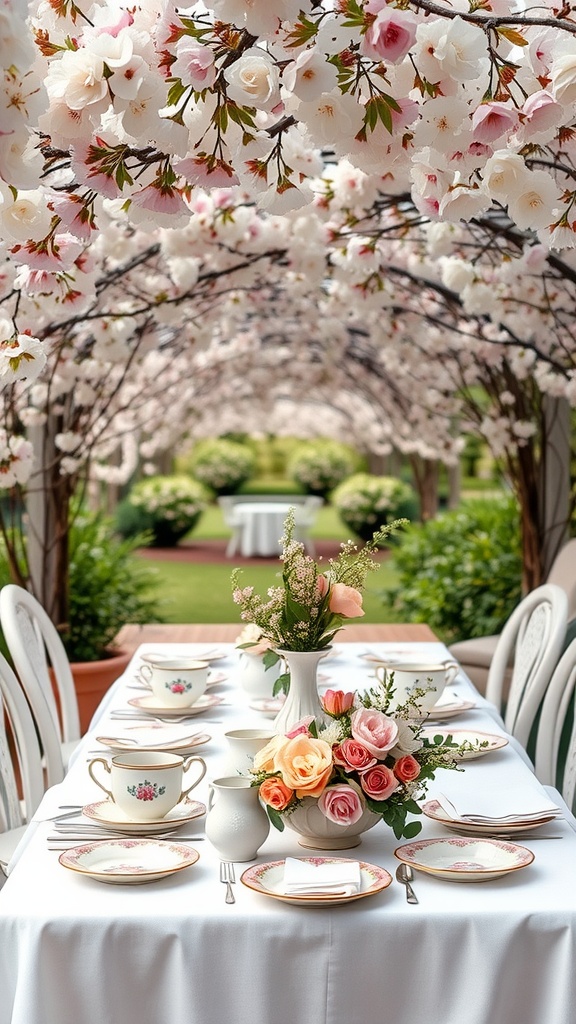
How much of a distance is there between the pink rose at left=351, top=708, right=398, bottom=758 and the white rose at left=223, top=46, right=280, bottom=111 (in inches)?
35.2

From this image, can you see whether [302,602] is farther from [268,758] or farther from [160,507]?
[160,507]

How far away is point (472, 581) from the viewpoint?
250 inches

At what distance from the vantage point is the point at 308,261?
12.8 ft

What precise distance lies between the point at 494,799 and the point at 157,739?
28.8 inches

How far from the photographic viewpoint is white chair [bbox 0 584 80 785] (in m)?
2.81

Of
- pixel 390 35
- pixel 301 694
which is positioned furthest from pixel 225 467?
pixel 390 35

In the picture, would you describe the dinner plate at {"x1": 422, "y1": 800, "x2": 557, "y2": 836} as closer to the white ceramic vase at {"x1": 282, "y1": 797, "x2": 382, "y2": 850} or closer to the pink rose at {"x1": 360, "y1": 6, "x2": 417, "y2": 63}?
the white ceramic vase at {"x1": 282, "y1": 797, "x2": 382, "y2": 850}

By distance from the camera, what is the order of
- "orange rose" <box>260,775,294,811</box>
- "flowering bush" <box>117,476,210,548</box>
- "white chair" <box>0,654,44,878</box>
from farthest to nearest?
"flowering bush" <box>117,476,210,548</box> → "white chair" <box>0,654,44,878</box> → "orange rose" <box>260,775,294,811</box>

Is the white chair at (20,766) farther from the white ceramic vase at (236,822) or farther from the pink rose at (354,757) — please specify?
the pink rose at (354,757)

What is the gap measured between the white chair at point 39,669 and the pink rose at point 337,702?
1191 mm

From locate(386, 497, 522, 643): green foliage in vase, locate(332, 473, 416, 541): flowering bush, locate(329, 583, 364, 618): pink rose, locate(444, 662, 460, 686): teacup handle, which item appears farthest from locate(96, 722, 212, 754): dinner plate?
locate(332, 473, 416, 541): flowering bush

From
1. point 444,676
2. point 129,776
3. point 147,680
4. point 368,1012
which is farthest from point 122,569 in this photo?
point 368,1012

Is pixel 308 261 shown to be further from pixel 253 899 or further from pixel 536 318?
pixel 253 899

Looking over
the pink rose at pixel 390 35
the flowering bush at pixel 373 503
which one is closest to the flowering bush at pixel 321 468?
the flowering bush at pixel 373 503
